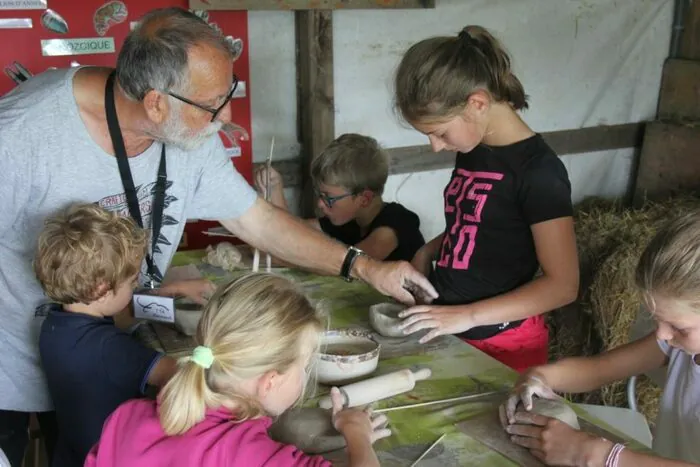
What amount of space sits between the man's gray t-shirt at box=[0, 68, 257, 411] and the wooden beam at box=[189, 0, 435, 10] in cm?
127

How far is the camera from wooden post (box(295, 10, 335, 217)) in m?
3.37

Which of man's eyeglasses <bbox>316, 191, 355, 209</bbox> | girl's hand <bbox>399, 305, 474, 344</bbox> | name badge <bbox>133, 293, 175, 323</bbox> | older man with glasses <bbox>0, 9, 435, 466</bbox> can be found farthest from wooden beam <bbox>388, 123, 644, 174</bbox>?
name badge <bbox>133, 293, 175, 323</bbox>

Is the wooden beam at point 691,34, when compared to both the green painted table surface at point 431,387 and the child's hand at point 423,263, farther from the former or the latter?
the green painted table surface at point 431,387

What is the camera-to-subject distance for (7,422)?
1935 mm

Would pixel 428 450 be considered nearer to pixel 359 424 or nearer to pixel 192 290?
pixel 359 424

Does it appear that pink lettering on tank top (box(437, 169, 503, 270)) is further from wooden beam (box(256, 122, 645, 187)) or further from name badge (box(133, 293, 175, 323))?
wooden beam (box(256, 122, 645, 187))

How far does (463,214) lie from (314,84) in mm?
1548

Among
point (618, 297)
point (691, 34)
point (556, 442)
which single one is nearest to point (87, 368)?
point (556, 442)

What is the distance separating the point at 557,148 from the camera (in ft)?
14.3

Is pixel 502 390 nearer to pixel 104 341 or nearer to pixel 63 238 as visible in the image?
pixel 104 341

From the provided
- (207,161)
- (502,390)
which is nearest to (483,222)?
(502,390)

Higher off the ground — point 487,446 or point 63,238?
point 63,238

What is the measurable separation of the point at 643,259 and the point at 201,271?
5.09ft

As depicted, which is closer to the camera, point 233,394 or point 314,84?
point 233,394
